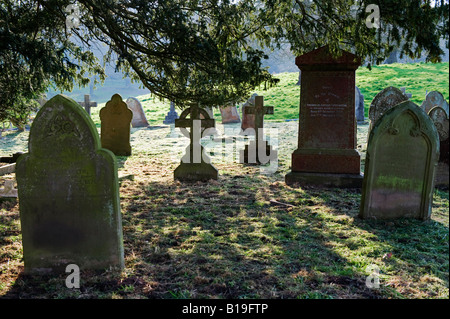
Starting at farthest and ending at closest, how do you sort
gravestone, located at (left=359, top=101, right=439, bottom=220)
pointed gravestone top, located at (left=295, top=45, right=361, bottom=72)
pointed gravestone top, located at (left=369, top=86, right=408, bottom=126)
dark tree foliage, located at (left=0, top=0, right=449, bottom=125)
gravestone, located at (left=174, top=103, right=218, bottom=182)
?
pointed gravestone top, located at (left=369, top=86, right=408, bottom=126), gravestone, located at (left=174, top=103, right=218, bottom=182), pointed gravestone top, located at (left=295, top=45, right=361, bottom=72), dark tree foliage, located at (left=0, top=0, right=449, bottom=125), gravestone, located at (left=359, top=101, right=439, bottom=220)

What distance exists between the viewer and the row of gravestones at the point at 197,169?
3.46m

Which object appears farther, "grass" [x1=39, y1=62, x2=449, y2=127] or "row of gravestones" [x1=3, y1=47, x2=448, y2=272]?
"grass" [x1=39, y1=62, x2=449, y2=127]

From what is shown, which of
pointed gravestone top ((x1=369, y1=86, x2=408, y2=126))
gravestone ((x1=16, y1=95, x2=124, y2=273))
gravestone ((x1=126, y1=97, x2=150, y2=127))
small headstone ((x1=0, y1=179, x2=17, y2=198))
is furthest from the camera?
gravestone ((x1=126, y1=97, x2=150, y2=127))

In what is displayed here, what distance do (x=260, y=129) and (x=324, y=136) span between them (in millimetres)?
2717

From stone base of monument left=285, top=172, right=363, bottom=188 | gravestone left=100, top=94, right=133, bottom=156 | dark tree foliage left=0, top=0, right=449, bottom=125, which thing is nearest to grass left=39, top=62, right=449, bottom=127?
gravestone left=100, top=94, right=133, bottom=156

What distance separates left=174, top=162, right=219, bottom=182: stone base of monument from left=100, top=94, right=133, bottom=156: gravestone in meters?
3.82

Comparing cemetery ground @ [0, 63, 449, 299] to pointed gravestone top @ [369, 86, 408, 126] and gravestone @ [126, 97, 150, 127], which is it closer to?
pointed gravestone top @ [369, 86, 408, 126]

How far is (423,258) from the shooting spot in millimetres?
3992

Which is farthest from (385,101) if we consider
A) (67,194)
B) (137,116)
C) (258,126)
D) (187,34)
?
(137,116)

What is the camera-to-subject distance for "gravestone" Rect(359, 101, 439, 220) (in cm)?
498

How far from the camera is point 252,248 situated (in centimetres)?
430

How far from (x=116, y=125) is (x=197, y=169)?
4.21m

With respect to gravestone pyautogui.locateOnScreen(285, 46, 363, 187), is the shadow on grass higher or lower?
lower

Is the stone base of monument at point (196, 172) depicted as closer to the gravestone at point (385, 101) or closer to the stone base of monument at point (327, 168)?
the stone base of monument at point (327, 168)
